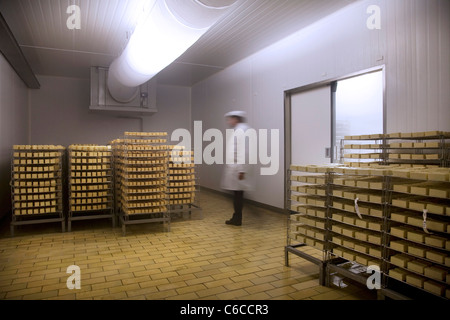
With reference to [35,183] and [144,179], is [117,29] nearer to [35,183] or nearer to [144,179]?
[144,179]

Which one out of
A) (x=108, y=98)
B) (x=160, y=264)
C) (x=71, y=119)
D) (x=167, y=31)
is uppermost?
(x=108, y=98)

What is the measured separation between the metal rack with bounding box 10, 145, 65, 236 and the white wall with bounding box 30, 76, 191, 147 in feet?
14.7

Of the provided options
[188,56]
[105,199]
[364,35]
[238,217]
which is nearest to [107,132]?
[188,56]

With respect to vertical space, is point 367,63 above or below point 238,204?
above

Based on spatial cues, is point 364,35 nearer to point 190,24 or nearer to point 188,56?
point 190,24

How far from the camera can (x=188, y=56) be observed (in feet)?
23.7

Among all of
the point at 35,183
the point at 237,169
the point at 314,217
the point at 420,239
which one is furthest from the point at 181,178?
the point at 420,239

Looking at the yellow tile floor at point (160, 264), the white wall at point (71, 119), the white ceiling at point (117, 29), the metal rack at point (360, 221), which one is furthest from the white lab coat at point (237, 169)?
the white wall at point (71, 119)

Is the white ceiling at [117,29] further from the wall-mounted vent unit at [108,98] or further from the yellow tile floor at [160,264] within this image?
the yellow tile floor at [160,264]

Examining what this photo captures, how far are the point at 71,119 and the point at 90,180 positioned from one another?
4944mm

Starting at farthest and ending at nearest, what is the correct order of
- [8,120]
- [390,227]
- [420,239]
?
1. [8,120]
2. [390,227]
3. [420,239]

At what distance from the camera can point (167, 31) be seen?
352 cm

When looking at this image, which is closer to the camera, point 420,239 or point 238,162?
point 420,239

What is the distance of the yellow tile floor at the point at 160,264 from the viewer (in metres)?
2.88
